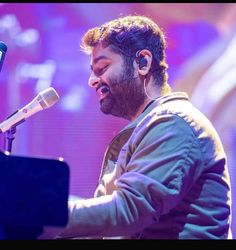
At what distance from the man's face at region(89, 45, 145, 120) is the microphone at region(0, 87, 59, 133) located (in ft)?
0.59

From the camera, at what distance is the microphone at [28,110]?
1564 millimetres

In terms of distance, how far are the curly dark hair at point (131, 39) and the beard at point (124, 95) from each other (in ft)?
0.16

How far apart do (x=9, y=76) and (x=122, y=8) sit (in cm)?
52

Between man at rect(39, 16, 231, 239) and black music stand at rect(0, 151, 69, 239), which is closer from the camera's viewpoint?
black music stand at rect(0, 151, 69, 239)

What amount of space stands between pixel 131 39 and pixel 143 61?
0.26 ft

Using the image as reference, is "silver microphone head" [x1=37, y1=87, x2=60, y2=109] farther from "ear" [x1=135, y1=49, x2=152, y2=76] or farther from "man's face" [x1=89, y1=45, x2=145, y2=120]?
"ear" [x1=135, y1=49, x2=152, y2=76]

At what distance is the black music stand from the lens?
107 centimetres

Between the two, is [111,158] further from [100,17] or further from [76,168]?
[100,17]

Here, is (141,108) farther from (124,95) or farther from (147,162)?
(147,162)

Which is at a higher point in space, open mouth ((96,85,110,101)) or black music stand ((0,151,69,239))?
open mouth ((96,85,110,101))

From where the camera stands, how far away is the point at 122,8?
220 cm

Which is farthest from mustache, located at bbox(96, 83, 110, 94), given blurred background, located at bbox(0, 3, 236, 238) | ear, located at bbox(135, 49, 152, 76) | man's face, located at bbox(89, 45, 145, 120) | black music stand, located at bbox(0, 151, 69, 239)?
black music stand, located at bbox(0, 151, 69, 239)

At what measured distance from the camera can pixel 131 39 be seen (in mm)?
1745
